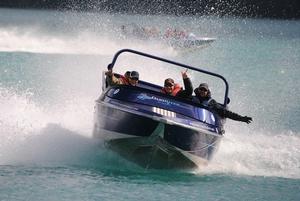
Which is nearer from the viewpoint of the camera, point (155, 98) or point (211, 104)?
point (155, 98)

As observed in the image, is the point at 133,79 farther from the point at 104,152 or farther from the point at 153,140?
the point at 153,140

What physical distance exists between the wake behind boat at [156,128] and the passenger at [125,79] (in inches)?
13.8

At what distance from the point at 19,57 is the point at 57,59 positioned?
5.25ft

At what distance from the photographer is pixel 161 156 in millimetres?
11594

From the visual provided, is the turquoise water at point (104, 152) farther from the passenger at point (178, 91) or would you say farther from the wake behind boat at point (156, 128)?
the passenger at point (178, 91)

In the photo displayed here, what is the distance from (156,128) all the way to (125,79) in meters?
1.81

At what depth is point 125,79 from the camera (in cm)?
1280

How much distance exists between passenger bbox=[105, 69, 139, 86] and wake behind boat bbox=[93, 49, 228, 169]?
1.15ft

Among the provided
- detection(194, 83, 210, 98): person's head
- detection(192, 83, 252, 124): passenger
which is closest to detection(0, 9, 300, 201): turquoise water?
detection(192, 83, 252, 124): passenger

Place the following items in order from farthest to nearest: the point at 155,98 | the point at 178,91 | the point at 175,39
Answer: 1. the point at 175,39
2. the point at 178,91
3. the point at 155,98

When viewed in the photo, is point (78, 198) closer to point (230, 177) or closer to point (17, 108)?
point (230, 177)

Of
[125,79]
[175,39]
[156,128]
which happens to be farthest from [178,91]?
[175,39]

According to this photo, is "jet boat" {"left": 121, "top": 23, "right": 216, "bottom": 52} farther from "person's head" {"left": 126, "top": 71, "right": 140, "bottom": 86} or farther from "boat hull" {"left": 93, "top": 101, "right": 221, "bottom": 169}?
"boat hull" {"left": 93, "top": 101, "right": 221, "bottom": 169}

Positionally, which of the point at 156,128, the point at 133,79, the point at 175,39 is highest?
the point at 175,39
